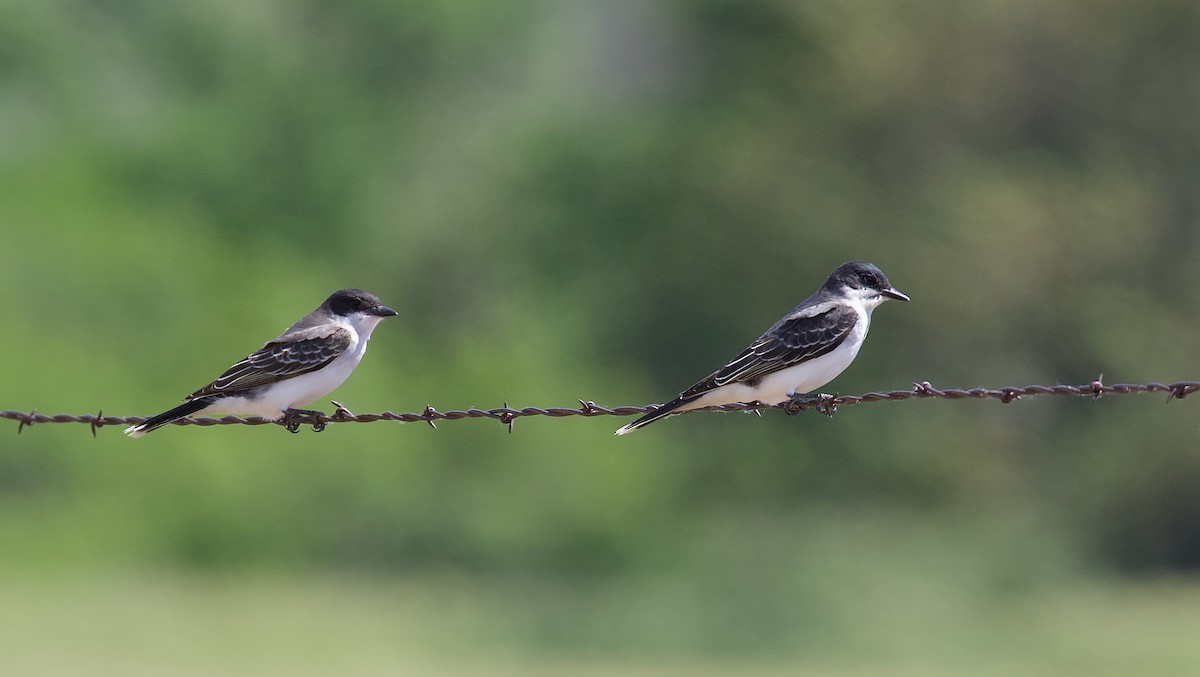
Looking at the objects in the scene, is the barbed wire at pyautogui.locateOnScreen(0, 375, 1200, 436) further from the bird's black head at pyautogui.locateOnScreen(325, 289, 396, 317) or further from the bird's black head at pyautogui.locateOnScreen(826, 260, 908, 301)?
the bird's black head at pyautogui.locateOnScreen(826, 260, 908, 301)

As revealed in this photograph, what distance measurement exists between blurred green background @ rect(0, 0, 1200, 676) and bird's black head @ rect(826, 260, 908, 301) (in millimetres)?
14368

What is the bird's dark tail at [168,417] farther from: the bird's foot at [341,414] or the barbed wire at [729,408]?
the bird's foot at [341,414]

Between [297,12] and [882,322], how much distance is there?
73.4 feet

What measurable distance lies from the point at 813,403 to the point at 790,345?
742mm

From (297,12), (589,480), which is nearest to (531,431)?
(589,480)

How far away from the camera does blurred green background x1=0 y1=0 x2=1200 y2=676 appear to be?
28500 mm

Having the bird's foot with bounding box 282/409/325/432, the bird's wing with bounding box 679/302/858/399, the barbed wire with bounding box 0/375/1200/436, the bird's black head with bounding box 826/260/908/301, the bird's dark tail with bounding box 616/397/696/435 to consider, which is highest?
the bird's black head with bounding box 826/260/908/301

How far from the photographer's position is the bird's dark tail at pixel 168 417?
31.1ft

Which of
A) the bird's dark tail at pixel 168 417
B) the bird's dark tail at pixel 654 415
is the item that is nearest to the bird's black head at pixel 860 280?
the bird's dark tail at pixel 654 415

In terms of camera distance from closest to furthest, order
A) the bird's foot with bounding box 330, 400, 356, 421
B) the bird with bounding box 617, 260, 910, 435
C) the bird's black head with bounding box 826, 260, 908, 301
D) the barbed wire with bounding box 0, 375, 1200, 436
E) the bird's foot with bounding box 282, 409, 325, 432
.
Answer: the barbed wire with bounding box 0, 375, 1200, 436 < the bird's foot with bounding box 330, 400, 356, 421 < the bird's foot with bounding box 282, 409, 325, 432 < the bird with bounding box 617, 260, 910, 435 < the bird's black head with bounding box 826, 260, 908, 301

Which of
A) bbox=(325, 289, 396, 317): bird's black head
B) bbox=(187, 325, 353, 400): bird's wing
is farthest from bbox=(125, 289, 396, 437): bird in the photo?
bbox=(325, 289, 396, 317): bird's black head

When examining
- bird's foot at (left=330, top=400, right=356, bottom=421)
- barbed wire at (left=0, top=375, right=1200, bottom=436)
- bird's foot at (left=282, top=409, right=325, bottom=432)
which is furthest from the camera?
bird's foot at (left=282, top=409, right=325, bottom=432)

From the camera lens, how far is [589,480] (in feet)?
118

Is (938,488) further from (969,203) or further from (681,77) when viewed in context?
(681,77)
